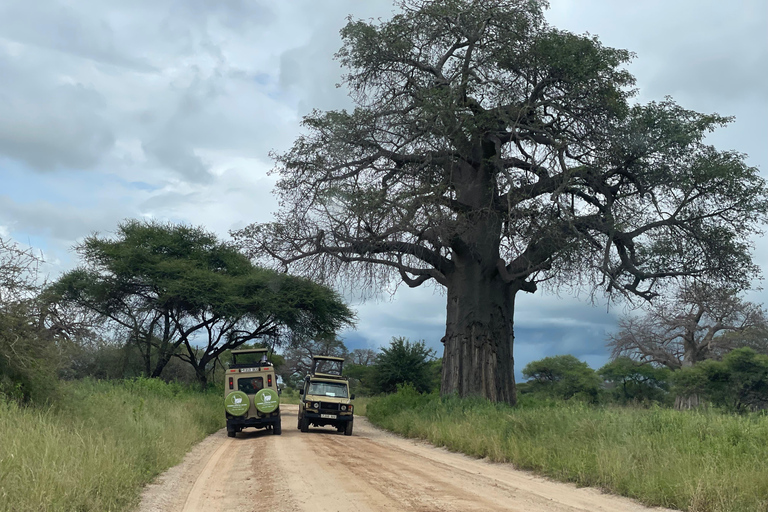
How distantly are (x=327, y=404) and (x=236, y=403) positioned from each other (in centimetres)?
296

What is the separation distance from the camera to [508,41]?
18.3 meters

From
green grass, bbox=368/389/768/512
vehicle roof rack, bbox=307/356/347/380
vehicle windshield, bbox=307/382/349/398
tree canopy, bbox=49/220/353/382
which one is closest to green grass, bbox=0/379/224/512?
green grass, bbox=368/389/768/512

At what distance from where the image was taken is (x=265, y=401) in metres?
18.6

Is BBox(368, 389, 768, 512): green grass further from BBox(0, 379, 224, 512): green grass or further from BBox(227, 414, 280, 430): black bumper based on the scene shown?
BBox(227, 414, 280, 430): black bumper

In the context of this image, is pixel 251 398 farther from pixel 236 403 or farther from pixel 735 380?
pixel 735 380

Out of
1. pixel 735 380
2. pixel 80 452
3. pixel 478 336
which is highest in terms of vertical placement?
pixel 478 336

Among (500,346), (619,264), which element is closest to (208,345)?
(500,346)

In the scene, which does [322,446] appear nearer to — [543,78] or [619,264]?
[619,264]

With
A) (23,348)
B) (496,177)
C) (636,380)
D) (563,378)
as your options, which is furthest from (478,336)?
(563,378)

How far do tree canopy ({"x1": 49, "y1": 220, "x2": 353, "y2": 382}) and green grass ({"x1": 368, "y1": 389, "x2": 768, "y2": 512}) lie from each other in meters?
18.5

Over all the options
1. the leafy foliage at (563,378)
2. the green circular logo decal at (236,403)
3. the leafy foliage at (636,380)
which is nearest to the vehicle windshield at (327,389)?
the green circular logo decal at (236,403)

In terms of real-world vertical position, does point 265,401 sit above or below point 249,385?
below

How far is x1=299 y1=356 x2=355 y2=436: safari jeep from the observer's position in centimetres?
1981

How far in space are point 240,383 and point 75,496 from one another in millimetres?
13554
